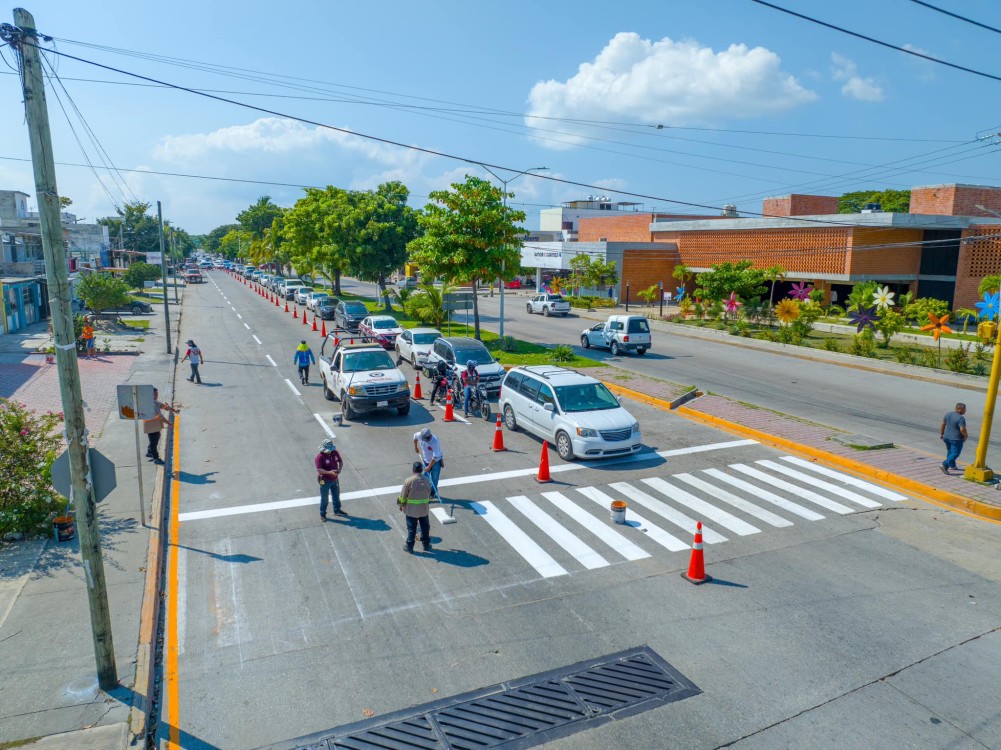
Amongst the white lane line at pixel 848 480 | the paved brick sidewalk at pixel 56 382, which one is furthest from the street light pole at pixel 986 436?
the paved brick sidewalk at pixel 56 382

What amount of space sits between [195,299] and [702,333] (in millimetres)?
43933

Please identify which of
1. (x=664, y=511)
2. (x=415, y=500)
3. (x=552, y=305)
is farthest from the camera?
(x=552, y=305)

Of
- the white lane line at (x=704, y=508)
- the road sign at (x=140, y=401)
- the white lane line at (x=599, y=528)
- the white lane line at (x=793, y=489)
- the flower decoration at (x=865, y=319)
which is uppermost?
the flower decoration at (x=865, y=319)

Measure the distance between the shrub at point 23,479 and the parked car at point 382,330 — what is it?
18.7 m

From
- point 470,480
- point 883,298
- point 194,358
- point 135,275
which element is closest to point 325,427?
point 470,480

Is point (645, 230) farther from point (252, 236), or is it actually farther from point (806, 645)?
point (252, 236)

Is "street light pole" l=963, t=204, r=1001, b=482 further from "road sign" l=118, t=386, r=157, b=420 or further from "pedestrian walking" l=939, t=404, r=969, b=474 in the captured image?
"road sign" l=118, t=386, r=157, b=420

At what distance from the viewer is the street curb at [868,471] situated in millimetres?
12164

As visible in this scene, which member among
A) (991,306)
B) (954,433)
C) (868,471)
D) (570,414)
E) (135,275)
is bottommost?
(868,471)

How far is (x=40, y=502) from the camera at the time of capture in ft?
36.0

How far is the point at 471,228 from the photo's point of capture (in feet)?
94.2

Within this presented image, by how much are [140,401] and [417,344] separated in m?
15.3

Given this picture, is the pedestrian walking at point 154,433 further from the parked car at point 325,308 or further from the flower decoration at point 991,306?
the flower decoration at point 991,306

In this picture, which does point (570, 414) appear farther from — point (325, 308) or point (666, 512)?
point (325, 308)
